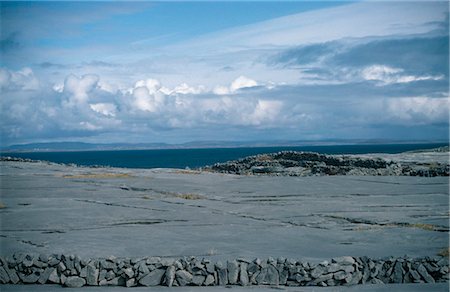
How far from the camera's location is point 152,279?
11.9 m

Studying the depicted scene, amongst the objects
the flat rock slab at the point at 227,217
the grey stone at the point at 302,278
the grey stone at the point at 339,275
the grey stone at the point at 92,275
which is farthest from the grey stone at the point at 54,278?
the grey stone at the point at 339,275

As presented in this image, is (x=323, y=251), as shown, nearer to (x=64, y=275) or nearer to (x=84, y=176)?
(x=64, y=275)

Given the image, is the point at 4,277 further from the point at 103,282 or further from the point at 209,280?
the point at 209,280

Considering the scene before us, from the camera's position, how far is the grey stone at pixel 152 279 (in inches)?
468

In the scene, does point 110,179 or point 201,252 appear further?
point 110,179

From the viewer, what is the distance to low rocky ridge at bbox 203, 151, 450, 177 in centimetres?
4058

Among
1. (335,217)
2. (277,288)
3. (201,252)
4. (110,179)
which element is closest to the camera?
(277,288)

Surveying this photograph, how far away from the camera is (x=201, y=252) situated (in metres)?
15.3

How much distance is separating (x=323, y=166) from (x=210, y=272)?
33.3 metres

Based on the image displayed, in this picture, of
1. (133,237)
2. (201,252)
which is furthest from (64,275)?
(133,237)

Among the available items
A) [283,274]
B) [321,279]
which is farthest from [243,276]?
[321,279]

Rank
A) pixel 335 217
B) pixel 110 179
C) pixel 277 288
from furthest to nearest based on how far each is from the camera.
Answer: pixel 110 179
pixel 335 217
pixel 277 288

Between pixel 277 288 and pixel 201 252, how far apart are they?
13.0 feet

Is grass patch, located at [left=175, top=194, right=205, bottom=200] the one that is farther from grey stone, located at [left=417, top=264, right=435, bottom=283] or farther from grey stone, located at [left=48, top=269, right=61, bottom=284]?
grey stone, located at [left=417, top=264, right=435, bottom=283]
